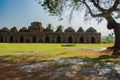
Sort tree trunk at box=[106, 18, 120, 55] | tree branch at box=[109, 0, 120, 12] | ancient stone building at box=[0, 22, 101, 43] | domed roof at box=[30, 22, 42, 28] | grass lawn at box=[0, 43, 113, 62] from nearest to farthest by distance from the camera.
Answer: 1. grass lawn at box=[0, 43, 113, 62]
2. tree branch at box=[109, 0, 120, 12]
3. tree trunk at box=[106, 18, 120, 55]
4. ancient stone building at box=[0, 22, 101, 43]
5. domed roof at box=[30, 22, 42, 28]

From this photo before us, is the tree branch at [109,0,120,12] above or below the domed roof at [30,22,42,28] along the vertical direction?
below

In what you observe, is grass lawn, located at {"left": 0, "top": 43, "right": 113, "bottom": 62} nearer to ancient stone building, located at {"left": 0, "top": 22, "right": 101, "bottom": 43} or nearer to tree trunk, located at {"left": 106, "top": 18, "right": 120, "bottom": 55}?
tree trunk, located at {"left": 106, "top": 18, "right": 120, "bottom": 55}

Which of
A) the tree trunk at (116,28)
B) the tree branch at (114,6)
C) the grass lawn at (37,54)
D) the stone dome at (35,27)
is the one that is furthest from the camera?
the stone dome at (35,27)

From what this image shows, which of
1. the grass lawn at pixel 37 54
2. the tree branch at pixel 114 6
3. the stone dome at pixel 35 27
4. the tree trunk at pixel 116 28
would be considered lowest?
the grass lawn at pixel 37 54

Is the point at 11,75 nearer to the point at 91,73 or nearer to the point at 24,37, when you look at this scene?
the point at 91,73

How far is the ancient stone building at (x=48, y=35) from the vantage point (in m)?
81.2

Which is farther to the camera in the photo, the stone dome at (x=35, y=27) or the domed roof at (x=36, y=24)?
the stone dome at (x=35, y=27)

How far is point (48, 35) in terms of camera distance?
8194cm

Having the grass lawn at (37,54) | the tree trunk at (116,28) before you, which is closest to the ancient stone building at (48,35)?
the grass lawn at (37,54)

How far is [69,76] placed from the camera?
12992 millimetres

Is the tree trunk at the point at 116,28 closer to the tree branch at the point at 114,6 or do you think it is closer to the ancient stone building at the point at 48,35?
the tree branch at the point at 114,6

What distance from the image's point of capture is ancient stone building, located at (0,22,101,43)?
81250mm

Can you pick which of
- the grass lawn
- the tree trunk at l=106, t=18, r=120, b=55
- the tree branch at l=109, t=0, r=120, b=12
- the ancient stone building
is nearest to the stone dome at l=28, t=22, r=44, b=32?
the ancient stone building

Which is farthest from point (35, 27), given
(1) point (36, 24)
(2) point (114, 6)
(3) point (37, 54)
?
(2) point (114, 6)
